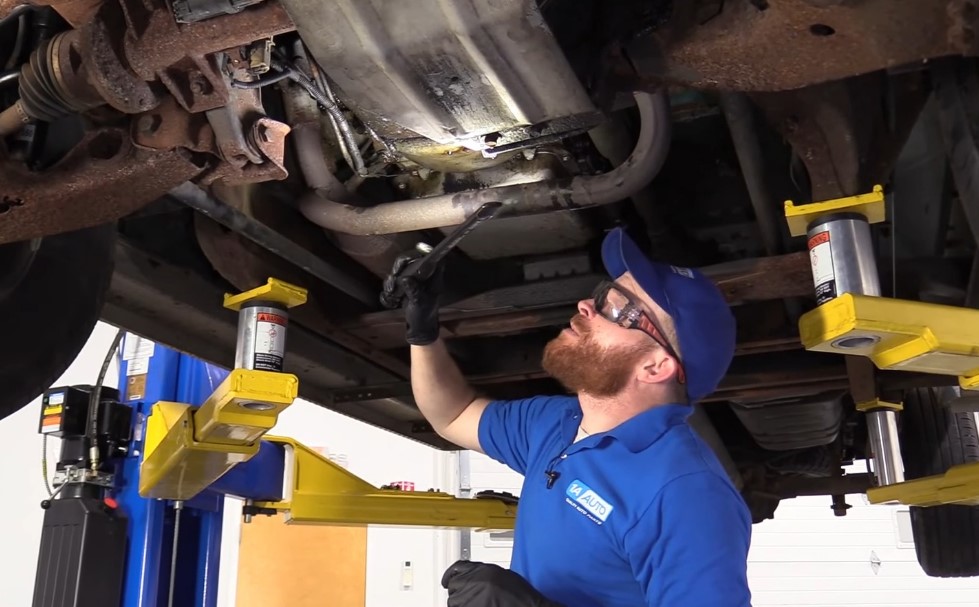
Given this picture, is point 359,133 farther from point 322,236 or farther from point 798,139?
point 798,139

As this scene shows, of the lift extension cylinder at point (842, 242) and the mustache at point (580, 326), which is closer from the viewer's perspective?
the lift extension cylinder at point (842, 242)

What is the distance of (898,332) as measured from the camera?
1.11m

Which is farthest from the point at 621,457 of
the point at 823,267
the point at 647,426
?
the point at 823,267

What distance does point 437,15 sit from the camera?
817mm

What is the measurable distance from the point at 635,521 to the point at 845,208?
545 millimetres

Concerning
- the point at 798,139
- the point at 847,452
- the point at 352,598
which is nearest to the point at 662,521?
the point at 798,139

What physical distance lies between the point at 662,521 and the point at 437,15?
75cm

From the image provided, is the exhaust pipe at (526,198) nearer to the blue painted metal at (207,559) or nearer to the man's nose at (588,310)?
the man's nose at (588,310)

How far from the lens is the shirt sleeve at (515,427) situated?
162 centimetres

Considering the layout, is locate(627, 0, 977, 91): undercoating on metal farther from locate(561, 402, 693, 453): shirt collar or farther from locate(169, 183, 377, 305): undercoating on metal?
locate(169, 183, 377, 305): undercoating on metal

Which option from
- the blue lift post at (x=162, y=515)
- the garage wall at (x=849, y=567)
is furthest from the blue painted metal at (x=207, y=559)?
the garage wall at (x=849, y=567)

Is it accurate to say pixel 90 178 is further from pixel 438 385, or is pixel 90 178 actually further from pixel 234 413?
pixel 438 385

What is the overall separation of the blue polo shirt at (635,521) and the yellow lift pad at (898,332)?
269 millimetres

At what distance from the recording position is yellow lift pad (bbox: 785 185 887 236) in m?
1.15
